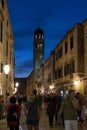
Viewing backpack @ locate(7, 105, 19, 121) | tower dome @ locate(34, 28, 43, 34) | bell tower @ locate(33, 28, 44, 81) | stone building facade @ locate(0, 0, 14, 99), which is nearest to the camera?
backpack @ locate(7, 105, 19, 121)

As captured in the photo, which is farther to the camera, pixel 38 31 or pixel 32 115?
pixel 38 31

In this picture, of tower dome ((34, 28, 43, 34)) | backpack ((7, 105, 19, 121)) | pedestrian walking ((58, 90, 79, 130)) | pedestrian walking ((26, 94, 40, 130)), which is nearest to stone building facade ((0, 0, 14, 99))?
pedestrian walking ((26, 94, 40, 130))

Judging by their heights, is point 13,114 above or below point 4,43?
below

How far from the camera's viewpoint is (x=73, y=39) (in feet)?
152

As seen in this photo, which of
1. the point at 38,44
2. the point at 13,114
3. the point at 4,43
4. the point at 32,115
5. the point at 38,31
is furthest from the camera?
the point at 38,31

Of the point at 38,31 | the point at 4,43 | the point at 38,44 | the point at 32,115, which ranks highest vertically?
the point at 38,31

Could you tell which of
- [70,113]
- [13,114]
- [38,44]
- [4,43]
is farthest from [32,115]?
[38,44]

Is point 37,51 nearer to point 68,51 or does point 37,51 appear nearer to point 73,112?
point 68,51

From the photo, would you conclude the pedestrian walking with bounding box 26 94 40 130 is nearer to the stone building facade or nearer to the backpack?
the backpack

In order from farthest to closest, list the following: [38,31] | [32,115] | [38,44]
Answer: [38,31] → [38,44] → [32,115]

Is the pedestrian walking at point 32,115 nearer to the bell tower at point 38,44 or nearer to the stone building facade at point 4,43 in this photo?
the stone building facade at point 4,43

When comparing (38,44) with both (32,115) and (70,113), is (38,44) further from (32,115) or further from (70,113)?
(70,113)

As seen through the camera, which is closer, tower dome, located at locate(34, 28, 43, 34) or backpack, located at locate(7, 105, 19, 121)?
backpack, located at locate(7, 105, 19, 121)

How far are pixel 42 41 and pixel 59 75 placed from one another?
85.7 m
